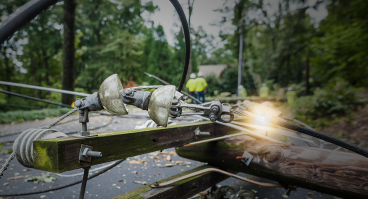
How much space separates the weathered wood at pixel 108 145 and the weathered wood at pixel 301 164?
0.55 m

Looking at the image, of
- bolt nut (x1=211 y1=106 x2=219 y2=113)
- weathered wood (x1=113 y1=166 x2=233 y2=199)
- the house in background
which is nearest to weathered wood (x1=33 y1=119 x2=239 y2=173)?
weathered wood (x1=113 y1=166 x2=233 y2=199)

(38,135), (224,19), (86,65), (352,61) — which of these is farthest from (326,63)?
(86,65)

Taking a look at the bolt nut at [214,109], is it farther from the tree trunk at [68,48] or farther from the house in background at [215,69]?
the house in background at [215,69]

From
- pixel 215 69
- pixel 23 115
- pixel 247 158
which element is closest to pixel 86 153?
pixel 247 158

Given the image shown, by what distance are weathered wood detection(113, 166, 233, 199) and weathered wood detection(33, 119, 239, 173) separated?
317 millimetres

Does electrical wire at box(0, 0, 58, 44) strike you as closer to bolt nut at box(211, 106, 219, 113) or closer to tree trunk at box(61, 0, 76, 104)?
bolt nut at box(211, 106, 219, 113)

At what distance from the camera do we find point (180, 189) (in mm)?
1562

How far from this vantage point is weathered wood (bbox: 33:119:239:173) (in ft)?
3.01

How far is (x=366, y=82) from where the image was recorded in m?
5.75

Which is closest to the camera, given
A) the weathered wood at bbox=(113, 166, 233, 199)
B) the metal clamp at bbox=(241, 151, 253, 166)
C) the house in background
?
the weathered wood at bbox=(113, 166, 233, 199)

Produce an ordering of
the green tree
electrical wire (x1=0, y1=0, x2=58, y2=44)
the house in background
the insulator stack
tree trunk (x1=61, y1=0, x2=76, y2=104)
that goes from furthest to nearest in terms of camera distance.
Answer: the house in background < tree trunk (x1=61, y1=0, x2=76, y2=104) < the green tree < the insulator stack < electrical wire (x1=0, y1=0, x2=58, y2=44)

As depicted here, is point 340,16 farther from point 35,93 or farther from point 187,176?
point 35,93

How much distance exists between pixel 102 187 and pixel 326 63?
8003 millimetres

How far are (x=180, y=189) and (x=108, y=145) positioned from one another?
750 millimetres
